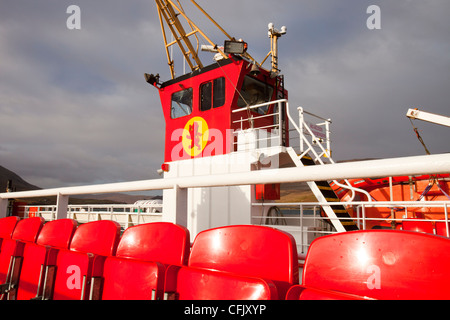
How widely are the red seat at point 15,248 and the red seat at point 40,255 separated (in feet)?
0.20

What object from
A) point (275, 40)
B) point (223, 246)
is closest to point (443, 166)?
point (223, 246)

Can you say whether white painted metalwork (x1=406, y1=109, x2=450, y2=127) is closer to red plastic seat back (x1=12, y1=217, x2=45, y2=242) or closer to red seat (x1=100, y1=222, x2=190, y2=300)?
red seat (x1=100, y1=222, x2=190, y2=300)

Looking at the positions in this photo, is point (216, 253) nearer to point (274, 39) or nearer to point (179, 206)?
point (179, 206)

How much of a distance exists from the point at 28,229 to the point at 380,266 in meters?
3.09

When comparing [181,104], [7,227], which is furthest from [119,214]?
[7,227]

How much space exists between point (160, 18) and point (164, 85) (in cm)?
274

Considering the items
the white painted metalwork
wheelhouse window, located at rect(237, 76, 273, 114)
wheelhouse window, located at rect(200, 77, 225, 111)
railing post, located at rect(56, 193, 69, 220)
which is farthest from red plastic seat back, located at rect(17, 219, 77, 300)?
the white painted metalwork

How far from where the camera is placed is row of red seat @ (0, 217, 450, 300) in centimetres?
92

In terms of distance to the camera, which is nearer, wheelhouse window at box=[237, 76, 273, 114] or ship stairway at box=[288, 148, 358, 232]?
ship stairway at box=[288, 148, 358, 232]

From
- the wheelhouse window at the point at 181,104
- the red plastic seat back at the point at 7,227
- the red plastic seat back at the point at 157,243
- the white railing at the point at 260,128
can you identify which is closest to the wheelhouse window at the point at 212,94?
the wheelhouse window at the point at 181,104

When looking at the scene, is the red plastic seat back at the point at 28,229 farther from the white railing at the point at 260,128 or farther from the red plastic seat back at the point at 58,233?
the white railing at the point at 260,128

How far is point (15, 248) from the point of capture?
91.7 inches

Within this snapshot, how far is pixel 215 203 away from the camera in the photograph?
631 cm

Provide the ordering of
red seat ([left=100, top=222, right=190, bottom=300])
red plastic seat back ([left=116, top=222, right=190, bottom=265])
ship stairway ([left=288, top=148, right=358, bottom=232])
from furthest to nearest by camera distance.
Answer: ship stairway ([left=288, top=148, right=358, bottom=232])
red plastic seat back ([left=116, top=222, right=190, bottom=265])
red seat ([left=100, top=222, right=190, bottom=300])
